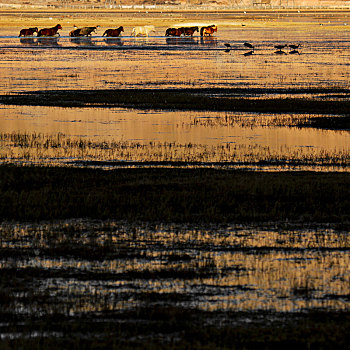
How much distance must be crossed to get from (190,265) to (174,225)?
2428 millimetres

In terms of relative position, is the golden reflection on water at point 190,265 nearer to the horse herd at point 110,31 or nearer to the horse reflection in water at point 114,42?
the horse reflection in water at point 114,42

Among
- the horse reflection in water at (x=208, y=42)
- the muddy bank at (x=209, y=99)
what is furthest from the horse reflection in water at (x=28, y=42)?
the muddy bank at (x=209, y=99)

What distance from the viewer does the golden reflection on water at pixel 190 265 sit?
10023mm

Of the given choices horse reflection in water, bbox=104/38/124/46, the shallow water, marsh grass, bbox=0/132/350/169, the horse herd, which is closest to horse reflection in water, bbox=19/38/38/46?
the horse herd

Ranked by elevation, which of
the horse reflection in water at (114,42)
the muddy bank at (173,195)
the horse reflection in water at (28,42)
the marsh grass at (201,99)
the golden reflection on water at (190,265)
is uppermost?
the golden reflection on water at (190,265)

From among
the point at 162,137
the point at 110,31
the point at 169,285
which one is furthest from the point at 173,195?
the point at 110,31

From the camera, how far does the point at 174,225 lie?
13859 millimetres

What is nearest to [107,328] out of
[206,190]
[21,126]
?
[206,190]

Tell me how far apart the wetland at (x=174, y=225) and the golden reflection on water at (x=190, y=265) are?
0.08 feet

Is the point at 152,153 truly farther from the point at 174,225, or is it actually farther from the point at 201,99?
the point at 201,99

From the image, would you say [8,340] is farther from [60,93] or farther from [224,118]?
[60,93]

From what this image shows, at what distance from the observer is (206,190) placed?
1644cm

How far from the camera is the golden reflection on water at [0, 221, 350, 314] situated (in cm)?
1002

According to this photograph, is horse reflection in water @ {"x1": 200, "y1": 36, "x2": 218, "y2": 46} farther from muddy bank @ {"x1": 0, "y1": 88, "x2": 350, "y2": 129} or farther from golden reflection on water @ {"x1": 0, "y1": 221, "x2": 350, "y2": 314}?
golden reflection on water @ {"x1": 0, "y1": 221, "x2": 350, "y2": 314}
